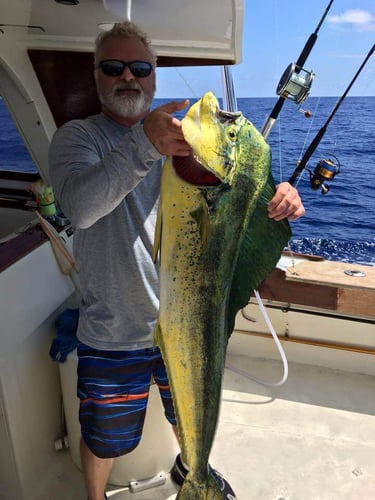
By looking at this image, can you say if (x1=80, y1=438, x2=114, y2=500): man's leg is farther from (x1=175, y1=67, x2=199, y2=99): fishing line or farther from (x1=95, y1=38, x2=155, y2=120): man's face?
(x1=175, y1=67, x2=199, y2=99): fishing line

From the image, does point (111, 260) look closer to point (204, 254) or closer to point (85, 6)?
point (204, 254)

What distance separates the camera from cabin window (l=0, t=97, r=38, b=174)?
3752mm

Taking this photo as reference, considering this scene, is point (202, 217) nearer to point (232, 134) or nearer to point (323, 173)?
point (232, 134)

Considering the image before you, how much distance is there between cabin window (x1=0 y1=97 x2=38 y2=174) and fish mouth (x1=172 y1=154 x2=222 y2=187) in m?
2.84

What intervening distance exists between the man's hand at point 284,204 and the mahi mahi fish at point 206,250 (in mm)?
21

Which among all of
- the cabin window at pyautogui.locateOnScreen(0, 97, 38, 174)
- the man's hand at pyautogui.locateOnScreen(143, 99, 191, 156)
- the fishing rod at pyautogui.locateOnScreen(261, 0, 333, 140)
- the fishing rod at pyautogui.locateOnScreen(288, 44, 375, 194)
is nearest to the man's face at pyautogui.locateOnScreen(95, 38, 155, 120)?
the man's hand at pyautogui.locateOnScreen(143, 99, 191, 156)

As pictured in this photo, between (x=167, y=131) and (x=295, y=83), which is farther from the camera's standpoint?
(x=295, y=83)

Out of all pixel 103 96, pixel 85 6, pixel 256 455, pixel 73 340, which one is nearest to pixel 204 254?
pixel 103 96

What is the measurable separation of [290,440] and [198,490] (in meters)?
1.45

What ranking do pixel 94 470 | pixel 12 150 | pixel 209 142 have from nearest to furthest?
pixel 209 142
pixel 94 470
pixel 12 150

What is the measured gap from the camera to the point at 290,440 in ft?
9.29

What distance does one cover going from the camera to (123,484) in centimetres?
246

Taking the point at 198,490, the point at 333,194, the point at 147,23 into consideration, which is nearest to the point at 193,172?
the point at 198,490

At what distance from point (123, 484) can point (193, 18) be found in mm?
2465
